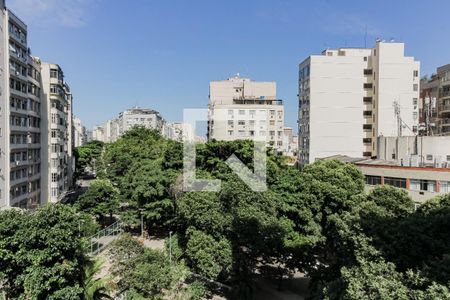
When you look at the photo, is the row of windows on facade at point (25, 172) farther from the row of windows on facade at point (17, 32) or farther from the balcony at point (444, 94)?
the balcony at point (444, 94)

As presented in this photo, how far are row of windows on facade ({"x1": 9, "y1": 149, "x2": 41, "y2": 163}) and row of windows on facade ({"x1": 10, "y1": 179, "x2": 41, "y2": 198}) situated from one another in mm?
2065

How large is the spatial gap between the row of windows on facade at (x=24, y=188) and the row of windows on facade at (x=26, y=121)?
4.92m

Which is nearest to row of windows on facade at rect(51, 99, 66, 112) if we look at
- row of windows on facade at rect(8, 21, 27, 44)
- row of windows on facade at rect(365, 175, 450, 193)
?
row of windows on facade at rect(8, 21, 27, 44)

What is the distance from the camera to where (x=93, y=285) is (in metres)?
11.9

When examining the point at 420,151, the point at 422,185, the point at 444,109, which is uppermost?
the point at 444,109

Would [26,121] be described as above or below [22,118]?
below

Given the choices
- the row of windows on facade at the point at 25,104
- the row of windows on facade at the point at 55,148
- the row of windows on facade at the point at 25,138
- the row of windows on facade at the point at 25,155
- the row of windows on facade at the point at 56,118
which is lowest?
the row of windows on facade at the point at 25,155

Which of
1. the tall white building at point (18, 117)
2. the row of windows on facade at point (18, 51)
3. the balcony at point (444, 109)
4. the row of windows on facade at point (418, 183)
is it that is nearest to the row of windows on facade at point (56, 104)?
the tall white building at point (18, 117)

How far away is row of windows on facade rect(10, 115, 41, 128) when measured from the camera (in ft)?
88.0

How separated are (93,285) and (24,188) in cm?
2067

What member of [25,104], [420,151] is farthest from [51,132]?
[420,151]

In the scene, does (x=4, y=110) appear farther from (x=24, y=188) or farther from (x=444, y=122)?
(x=444, y=122)

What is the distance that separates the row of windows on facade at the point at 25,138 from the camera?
2678 centimetres

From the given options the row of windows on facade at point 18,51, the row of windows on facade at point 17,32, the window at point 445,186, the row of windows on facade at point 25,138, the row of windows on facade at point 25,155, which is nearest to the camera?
the window at point 445,186
